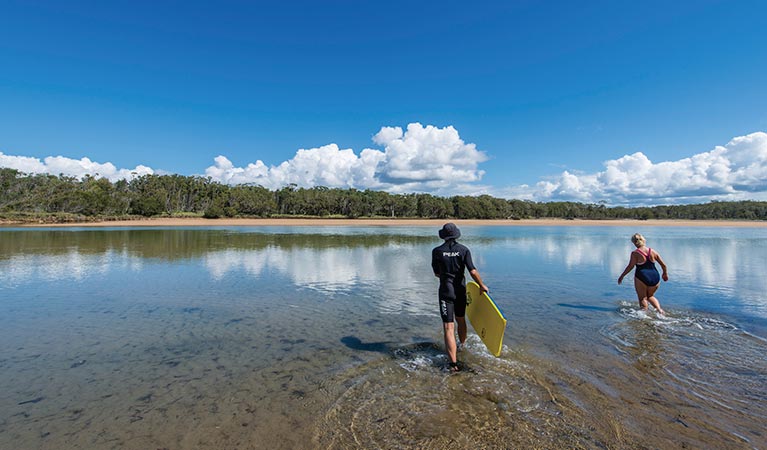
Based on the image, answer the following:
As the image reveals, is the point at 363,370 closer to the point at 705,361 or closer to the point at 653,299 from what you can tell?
the point at 705,361

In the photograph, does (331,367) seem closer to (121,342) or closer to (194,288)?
(121,342)

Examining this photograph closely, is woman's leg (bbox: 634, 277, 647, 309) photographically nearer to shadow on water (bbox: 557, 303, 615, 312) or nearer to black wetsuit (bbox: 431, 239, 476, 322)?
shadow on water (bbox: 557, 303, 615, 312)

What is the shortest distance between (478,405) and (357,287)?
9.53m

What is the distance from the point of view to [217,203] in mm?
117938

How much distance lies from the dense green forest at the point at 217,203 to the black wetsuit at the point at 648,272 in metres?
95.8

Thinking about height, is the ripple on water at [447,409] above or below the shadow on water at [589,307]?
above

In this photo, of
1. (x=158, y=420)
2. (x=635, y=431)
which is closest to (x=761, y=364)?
(x=635, y=431)

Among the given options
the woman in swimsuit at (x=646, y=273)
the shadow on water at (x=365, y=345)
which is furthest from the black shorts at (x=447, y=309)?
the woman in swimsuit at (x=646, y=273)

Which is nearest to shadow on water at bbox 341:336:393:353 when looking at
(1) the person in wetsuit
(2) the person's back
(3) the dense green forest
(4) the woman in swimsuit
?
(1) the person in wetsuit

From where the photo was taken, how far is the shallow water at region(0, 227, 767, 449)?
15.8 feet

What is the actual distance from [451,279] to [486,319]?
1230 mm

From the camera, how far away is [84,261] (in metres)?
21.1

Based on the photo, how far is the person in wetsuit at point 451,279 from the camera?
683 centimetres

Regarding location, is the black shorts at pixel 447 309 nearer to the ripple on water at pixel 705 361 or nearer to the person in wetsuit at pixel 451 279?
the person in wetsuit at pixel 451 279
